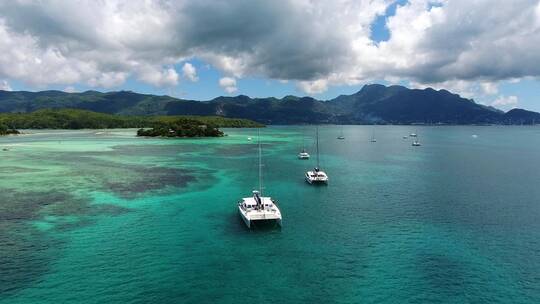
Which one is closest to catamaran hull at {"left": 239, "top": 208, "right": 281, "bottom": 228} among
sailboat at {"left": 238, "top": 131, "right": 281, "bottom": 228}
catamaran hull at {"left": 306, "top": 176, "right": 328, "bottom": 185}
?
sailboat at {"left": 238, "top": 131, "right": 281, "bottom": 228}

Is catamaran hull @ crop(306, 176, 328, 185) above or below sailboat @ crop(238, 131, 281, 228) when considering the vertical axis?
below

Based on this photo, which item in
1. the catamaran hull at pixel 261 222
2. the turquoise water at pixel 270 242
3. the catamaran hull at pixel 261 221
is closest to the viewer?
the turquoise water at pixel 270 242

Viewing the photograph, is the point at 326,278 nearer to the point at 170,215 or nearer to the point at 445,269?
the point at 445,269

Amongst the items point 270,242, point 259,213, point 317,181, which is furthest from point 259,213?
point 317,181

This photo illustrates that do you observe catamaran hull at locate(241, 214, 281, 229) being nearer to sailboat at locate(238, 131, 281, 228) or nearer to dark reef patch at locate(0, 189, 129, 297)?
sailboat at locate(238, 131, 281, 228)

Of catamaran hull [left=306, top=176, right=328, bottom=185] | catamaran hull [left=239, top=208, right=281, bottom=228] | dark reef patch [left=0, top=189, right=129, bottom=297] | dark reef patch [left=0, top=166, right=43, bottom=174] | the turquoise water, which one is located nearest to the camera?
the turquoise water

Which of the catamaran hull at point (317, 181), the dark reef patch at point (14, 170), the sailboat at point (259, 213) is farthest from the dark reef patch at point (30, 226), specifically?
the catamaran hull at point (317, 181)

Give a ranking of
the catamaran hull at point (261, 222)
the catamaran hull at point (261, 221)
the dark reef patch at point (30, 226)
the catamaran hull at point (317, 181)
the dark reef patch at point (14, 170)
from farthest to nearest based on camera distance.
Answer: the dark reef patch at point (14, 170)
the catamaran hull at point (317, 181)
the catamaran hull at point (261, 222)
the catamaran hull at point (261, 221)
the dark reef patch at point (30, 226)

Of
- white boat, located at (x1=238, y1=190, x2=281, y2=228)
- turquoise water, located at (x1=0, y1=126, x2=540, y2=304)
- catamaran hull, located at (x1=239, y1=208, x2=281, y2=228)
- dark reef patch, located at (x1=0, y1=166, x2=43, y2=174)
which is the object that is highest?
dark reef patch, located at (x1=0, y1=166, x2=43, y2=174)

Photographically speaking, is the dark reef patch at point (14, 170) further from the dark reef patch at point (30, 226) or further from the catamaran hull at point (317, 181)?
the catamaran hull at point (317, 181)
